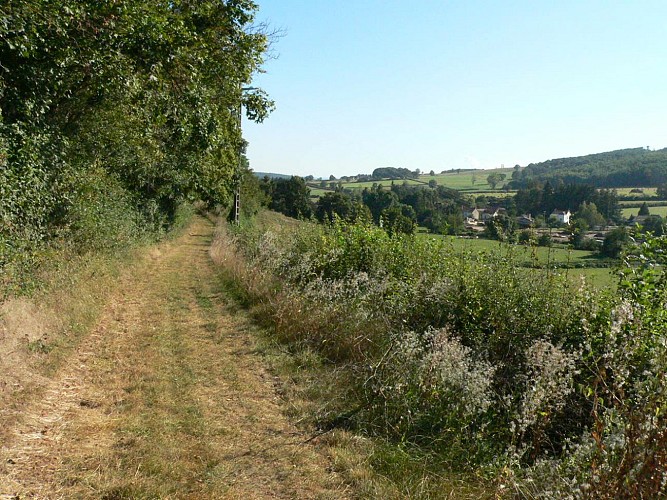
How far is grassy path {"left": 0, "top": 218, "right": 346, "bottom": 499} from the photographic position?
3.73m

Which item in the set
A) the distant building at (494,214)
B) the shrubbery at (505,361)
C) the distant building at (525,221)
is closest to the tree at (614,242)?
the shrubbery at (505,361)

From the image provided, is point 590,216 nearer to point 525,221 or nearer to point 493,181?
point 525,221

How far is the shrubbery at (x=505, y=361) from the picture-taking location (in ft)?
9.51

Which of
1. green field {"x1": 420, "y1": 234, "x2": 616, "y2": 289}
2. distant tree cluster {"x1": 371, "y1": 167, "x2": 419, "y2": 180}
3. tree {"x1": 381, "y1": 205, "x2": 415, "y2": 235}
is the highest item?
distant tree cluster {"x1": 371, "y1": 167, "x2": 419, "y2": 180}

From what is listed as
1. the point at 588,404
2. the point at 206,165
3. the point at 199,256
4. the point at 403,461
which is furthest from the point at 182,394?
the point at 206,165

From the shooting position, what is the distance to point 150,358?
6.64 m

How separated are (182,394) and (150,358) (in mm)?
1434

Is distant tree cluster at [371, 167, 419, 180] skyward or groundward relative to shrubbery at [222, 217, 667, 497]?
skyward

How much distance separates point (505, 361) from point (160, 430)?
3.80 metres

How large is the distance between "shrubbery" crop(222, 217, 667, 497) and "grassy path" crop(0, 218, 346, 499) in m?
1.00

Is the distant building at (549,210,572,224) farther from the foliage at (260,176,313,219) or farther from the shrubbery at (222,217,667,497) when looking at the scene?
the foliage at (260,176,313,219)

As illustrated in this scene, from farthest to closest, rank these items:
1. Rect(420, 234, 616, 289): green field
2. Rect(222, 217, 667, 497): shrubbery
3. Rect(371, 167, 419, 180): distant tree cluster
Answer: Rect(371, 167, 419, 180): distant tree cluster, Rect(420, 234, 616, 289): green field, Rect(222, 217, 667, 497): shrubbery

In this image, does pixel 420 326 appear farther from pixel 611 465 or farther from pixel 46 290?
pixel 46 290

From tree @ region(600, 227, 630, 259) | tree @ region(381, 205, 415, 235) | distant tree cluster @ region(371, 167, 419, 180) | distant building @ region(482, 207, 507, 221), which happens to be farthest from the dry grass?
distant tree cluster @ region(371, 167, 419, 180)
